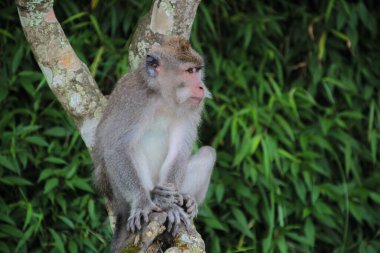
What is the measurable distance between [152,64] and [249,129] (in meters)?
1.82

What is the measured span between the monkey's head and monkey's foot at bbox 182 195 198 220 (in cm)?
54

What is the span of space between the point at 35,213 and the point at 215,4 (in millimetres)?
2250

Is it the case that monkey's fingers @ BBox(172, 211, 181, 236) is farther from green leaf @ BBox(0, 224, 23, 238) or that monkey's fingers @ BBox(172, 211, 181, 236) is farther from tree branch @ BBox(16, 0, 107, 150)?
green leaf @ BBox(0, 224, 23, 238)

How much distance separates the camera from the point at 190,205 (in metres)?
4.78

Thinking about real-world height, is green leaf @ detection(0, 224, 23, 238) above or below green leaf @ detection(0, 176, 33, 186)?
below

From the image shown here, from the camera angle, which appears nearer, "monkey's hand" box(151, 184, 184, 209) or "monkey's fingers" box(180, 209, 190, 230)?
"monkey's fingers" box(180, 209, 190, 230)

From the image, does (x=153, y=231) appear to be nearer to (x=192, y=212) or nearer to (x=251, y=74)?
(x=192, y=212)

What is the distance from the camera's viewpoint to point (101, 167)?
4926 mm

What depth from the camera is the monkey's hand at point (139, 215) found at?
4.34 meters

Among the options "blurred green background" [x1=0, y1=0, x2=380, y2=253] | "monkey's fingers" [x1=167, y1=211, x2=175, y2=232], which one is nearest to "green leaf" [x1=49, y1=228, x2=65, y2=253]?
"blurred green background" [x1=0, y1=0, x2=380, y2=253]

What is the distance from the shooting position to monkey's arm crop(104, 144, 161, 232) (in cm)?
464

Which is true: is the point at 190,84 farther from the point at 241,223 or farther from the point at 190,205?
the point at 241,223

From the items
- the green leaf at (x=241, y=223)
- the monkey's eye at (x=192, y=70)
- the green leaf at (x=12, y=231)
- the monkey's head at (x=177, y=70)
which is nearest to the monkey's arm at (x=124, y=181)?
the monkey's head at (x=177, y=70)

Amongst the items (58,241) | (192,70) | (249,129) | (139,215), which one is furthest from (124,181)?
(249,129)
